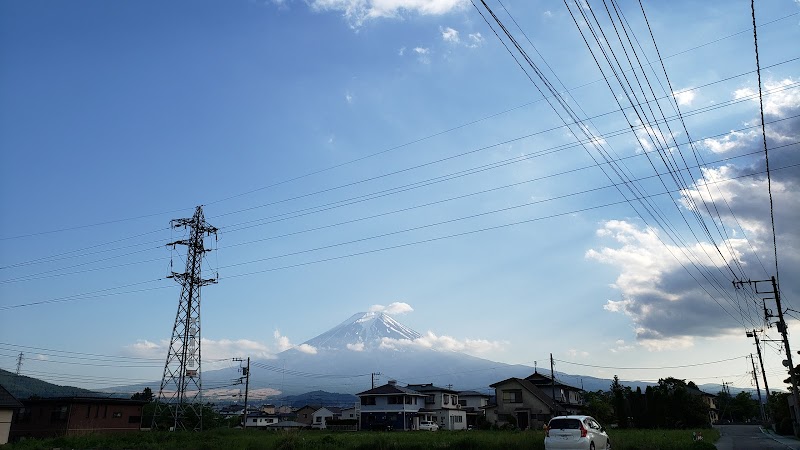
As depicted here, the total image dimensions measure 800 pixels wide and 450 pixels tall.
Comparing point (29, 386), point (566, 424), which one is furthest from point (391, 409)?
point (29, 386)

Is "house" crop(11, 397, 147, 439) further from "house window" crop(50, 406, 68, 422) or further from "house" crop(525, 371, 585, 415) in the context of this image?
"house" crop(525, 371, 585, 415)

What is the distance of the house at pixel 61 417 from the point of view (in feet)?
152

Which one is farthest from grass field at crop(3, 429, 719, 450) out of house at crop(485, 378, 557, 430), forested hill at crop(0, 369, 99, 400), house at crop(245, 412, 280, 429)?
forested hill at crop(0, 369, 99, 400)

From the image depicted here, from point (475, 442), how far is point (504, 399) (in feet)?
126

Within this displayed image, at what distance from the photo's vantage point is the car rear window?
54.5ft

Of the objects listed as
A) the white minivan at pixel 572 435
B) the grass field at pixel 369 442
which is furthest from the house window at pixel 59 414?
the white minivan at pixel 572 435

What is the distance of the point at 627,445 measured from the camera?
2116 centimetres

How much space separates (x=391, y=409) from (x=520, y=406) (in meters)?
16.7

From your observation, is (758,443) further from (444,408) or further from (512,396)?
(444,408)

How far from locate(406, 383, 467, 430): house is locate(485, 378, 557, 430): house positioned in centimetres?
968

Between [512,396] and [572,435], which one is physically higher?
[512,396]

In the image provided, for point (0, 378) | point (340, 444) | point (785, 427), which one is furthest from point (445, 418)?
point (0, 378)

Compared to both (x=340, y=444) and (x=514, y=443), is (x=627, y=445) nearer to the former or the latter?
(x=514, y=443)

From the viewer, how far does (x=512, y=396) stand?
59.8 meters
